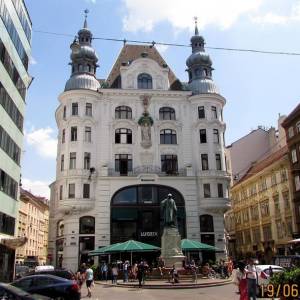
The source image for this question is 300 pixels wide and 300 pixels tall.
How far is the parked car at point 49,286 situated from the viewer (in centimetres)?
1775

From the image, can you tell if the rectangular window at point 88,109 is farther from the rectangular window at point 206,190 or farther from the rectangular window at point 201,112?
the rectangular window at point 206,190

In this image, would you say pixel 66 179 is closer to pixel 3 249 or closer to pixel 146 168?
pixel 146 168

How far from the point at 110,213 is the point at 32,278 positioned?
27.9m

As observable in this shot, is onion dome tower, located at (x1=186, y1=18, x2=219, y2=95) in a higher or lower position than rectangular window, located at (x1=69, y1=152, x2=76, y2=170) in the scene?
higher

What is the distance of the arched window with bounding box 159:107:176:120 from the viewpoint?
51.1 metres

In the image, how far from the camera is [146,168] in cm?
4838

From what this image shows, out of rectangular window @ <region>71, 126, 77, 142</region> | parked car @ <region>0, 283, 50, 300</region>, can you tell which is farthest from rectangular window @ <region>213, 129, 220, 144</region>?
parked car @ <region>0, 283, 50, 300</region>

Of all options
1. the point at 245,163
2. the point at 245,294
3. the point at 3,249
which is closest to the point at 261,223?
the point at 245,163

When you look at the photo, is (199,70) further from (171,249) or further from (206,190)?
(171,249)

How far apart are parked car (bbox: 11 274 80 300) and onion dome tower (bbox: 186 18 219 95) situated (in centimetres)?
3711

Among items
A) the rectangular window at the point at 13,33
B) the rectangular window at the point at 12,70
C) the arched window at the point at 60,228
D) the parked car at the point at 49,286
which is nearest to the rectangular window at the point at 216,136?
the arched window at the point at 60,228

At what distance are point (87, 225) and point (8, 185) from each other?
13.9 metres
